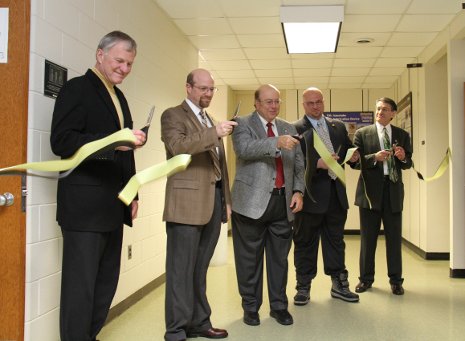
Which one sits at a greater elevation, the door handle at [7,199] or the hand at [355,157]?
the hand at [355,157]

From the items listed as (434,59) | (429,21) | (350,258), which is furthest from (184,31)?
(350,258)

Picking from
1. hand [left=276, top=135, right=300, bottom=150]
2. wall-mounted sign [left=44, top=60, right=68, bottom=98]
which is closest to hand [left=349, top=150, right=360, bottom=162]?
hand [left=276, top=135, right=300, bottom=150]

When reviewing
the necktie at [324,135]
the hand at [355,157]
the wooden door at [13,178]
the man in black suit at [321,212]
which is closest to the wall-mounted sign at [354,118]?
the hand at [355,157]

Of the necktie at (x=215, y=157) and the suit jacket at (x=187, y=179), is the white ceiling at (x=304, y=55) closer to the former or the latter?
the necktie at (x=215, y=157)

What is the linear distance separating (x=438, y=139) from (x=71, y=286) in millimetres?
5011

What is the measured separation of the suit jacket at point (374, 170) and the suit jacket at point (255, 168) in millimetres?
1048

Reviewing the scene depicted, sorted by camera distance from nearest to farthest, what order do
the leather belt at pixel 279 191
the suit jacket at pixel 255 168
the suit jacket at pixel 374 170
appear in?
1. the suit jacket at pixel 255 168
2. the leather belt at pixel 279 191
3. the suit jacket at pixel 374 170

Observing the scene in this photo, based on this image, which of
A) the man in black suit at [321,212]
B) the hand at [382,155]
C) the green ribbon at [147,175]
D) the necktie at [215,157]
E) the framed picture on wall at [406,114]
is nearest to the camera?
the green ribbon at [147,175]

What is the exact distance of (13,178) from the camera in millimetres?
2193

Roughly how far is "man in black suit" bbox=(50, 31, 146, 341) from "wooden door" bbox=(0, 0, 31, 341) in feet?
0.95

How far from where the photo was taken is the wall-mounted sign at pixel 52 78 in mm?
2402

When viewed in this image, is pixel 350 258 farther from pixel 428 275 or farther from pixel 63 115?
pixel 63 115

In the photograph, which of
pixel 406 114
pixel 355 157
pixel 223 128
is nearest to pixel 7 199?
pixel 223 128

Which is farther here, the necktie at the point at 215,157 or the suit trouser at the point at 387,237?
the suit trouser at the point at 387,237
